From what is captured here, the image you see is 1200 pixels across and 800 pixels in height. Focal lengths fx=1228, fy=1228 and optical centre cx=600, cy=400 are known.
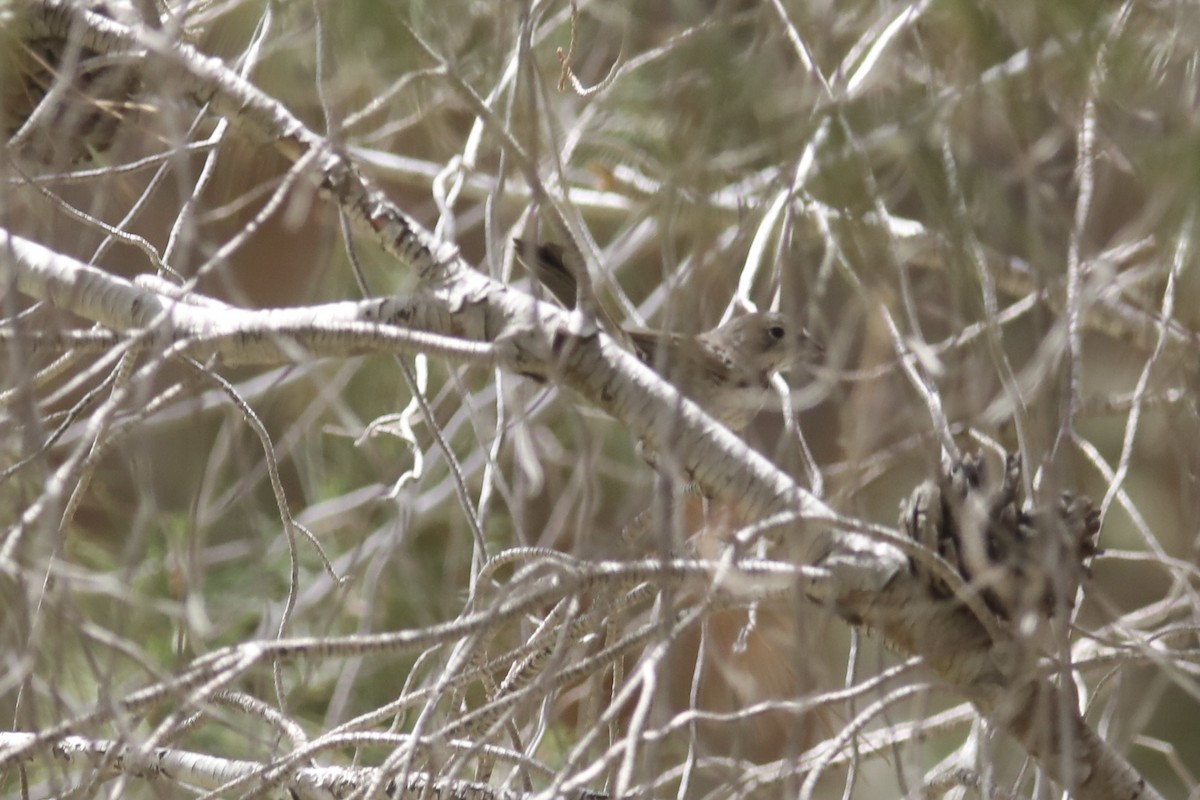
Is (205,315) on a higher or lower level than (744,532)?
higher

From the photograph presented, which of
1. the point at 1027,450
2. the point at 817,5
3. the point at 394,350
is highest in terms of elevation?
the point at 817,5

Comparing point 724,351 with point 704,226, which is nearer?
point 704,226

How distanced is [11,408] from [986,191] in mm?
1382

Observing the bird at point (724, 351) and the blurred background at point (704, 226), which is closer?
the blurred background at point (704, 226)

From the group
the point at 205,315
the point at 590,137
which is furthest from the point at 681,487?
the point at 205,315

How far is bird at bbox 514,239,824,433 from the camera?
7.76ft

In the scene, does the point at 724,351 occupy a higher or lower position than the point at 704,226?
lower

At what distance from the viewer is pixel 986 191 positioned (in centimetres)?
146

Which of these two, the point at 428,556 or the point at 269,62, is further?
the point at 428,556

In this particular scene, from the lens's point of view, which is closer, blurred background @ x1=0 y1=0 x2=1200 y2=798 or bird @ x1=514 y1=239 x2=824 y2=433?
blurred background @ x1=0 y1=0 x2=1200 y2=798

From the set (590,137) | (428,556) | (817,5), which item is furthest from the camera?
(428,556)

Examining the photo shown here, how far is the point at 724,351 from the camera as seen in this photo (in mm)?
3324

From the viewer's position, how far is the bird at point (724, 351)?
237 centimetres

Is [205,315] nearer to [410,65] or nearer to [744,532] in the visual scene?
[410,65]
